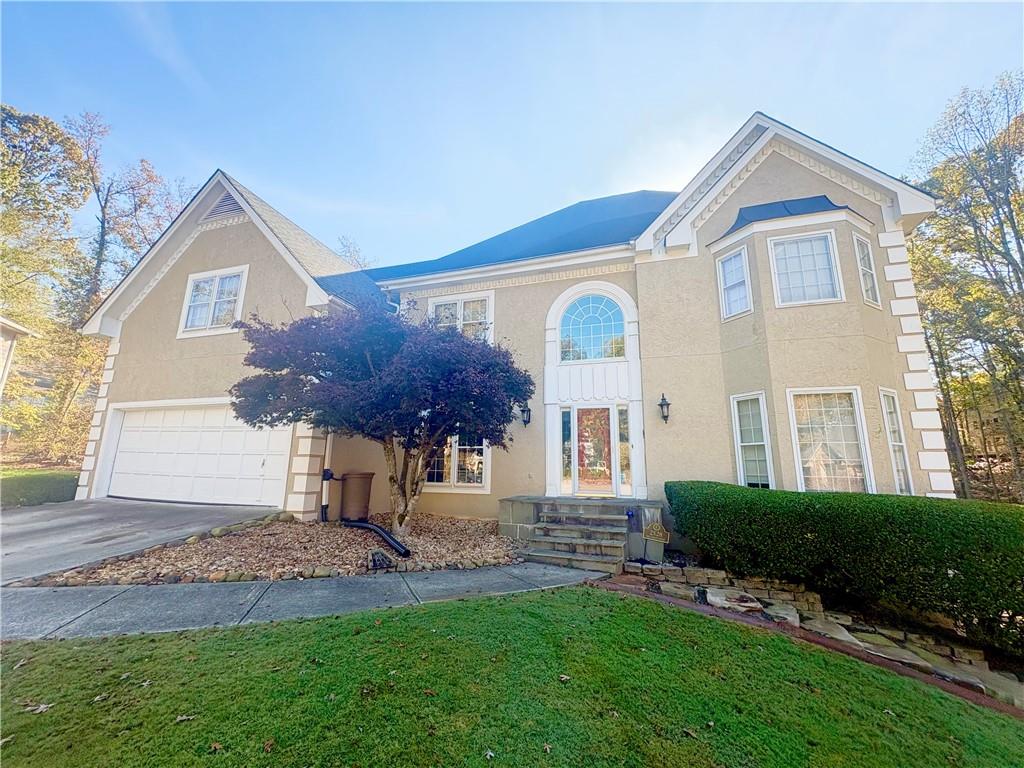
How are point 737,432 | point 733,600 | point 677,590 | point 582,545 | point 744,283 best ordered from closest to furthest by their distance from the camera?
1. point 733,600
2. point 677,590
3. point 582,545
4. point 737,432
5. point 744,283

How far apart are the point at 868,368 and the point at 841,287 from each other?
1.64m

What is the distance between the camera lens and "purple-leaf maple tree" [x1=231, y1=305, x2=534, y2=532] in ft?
21.4

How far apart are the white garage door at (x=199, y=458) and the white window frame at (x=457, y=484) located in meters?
3.41

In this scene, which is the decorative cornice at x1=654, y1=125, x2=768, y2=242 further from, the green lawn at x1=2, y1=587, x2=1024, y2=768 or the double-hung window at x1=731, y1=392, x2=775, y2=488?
the green lawn at x1=2, y1=587, x2=1024, y2=768

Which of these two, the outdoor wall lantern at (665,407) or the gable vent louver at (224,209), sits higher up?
the gable vent louver at (224,209)

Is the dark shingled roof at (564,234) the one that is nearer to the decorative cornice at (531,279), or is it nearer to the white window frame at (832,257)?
the decorative cornice at (531,279)

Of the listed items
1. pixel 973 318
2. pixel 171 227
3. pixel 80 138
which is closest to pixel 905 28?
pixel 973 318

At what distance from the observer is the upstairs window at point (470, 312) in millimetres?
10695

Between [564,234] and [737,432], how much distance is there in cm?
782

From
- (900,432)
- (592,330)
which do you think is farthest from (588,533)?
(900,432)

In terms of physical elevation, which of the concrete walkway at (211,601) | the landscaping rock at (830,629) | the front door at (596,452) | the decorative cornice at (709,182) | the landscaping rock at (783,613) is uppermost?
the decorative cornice at (709,182)

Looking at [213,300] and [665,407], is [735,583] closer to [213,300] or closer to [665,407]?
[665,407]

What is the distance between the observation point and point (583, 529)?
296 inches

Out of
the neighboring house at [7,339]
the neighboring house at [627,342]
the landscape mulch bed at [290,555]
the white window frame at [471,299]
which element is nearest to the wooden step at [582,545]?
the landscape mulch bed at [290,555]
